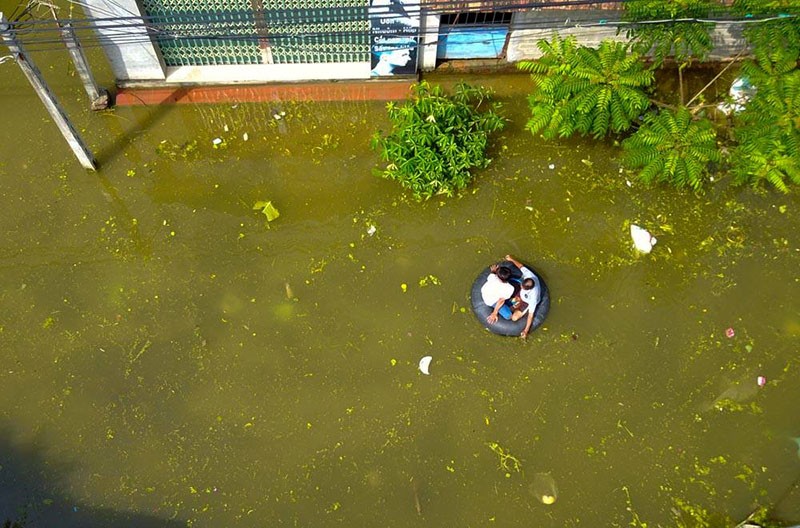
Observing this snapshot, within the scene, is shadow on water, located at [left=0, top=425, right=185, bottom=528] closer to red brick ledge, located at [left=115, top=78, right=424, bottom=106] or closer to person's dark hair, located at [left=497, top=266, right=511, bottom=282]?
person's dark hair, located at [left=497, top=266, right=511, bottom=282]

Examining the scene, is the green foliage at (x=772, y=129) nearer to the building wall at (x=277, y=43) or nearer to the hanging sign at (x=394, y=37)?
the building wall at (x=277, y=43)

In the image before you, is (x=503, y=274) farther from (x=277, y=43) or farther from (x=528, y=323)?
(x=277, y=43)

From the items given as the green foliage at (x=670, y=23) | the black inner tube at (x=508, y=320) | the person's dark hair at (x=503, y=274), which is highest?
the green foliage at (x=670, y=23)

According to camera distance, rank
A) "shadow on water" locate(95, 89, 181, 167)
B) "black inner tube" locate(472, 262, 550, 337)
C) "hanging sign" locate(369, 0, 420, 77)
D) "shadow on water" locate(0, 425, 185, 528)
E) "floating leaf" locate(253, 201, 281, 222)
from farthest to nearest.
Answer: "shadow on water" locate(95, 89, 181, 167) → "floating leaf" locate(253, 201, 281, 222) → "hanging sign" locate(369, 0, 420, 77) → "black inner tube" locate(472, 262, 550, 337) → "shadow on water" locate(0, 425, 185, 528)

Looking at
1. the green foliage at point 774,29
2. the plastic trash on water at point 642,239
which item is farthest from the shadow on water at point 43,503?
the green foliage at point 774,29

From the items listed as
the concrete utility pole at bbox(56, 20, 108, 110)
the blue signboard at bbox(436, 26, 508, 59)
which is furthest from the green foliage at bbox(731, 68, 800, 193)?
the concrete utility pole at bbox(56, 20, 108, 110)

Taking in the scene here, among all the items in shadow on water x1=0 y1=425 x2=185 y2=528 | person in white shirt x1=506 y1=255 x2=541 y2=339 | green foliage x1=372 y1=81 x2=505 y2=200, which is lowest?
shadow on water x1=0 y1=425 x2=185 y2=528

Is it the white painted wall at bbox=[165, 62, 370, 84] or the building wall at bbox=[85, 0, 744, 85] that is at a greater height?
the building wall at bbox=[85, 0, 744, 85]
